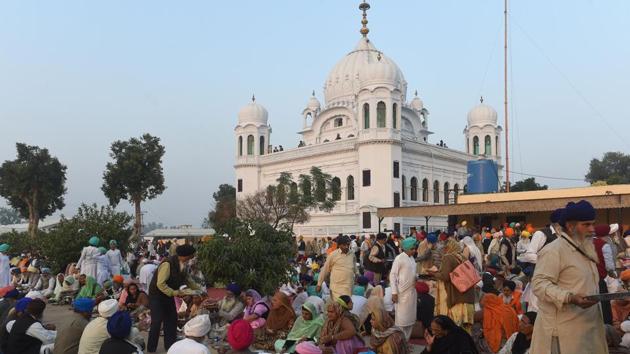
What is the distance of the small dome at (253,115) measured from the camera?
47188 millimetres

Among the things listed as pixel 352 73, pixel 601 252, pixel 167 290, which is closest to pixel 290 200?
pixel 352 73

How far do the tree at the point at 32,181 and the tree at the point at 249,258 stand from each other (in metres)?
28.1

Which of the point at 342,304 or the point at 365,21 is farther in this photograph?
the point at 365,21

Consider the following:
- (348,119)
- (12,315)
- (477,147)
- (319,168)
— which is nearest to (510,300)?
(12,315)

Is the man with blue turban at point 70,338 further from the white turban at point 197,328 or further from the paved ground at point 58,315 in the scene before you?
the paved ground at point 58,315

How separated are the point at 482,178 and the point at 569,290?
27.5 m

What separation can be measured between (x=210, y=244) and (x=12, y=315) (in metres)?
3.83

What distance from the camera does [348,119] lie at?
Result: 44.0 m

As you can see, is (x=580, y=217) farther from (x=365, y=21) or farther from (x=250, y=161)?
(x=365, y=21)

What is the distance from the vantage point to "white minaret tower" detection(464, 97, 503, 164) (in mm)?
46938

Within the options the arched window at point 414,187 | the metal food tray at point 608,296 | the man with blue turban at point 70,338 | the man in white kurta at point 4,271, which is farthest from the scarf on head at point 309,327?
the arched window at point 414,187

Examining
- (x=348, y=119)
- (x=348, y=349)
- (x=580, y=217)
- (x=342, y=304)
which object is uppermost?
(x=348, y=119)

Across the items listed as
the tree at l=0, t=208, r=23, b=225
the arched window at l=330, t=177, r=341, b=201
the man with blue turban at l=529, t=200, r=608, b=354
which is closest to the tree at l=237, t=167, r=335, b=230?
the arched window at l=330, t=177, r=341, b=201

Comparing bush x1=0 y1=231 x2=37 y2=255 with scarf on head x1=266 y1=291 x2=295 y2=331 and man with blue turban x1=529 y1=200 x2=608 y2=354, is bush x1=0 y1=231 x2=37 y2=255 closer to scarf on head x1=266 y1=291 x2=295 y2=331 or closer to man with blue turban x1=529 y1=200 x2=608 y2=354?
scarf on head x1=266 y1=291 x2=295 y2=331
